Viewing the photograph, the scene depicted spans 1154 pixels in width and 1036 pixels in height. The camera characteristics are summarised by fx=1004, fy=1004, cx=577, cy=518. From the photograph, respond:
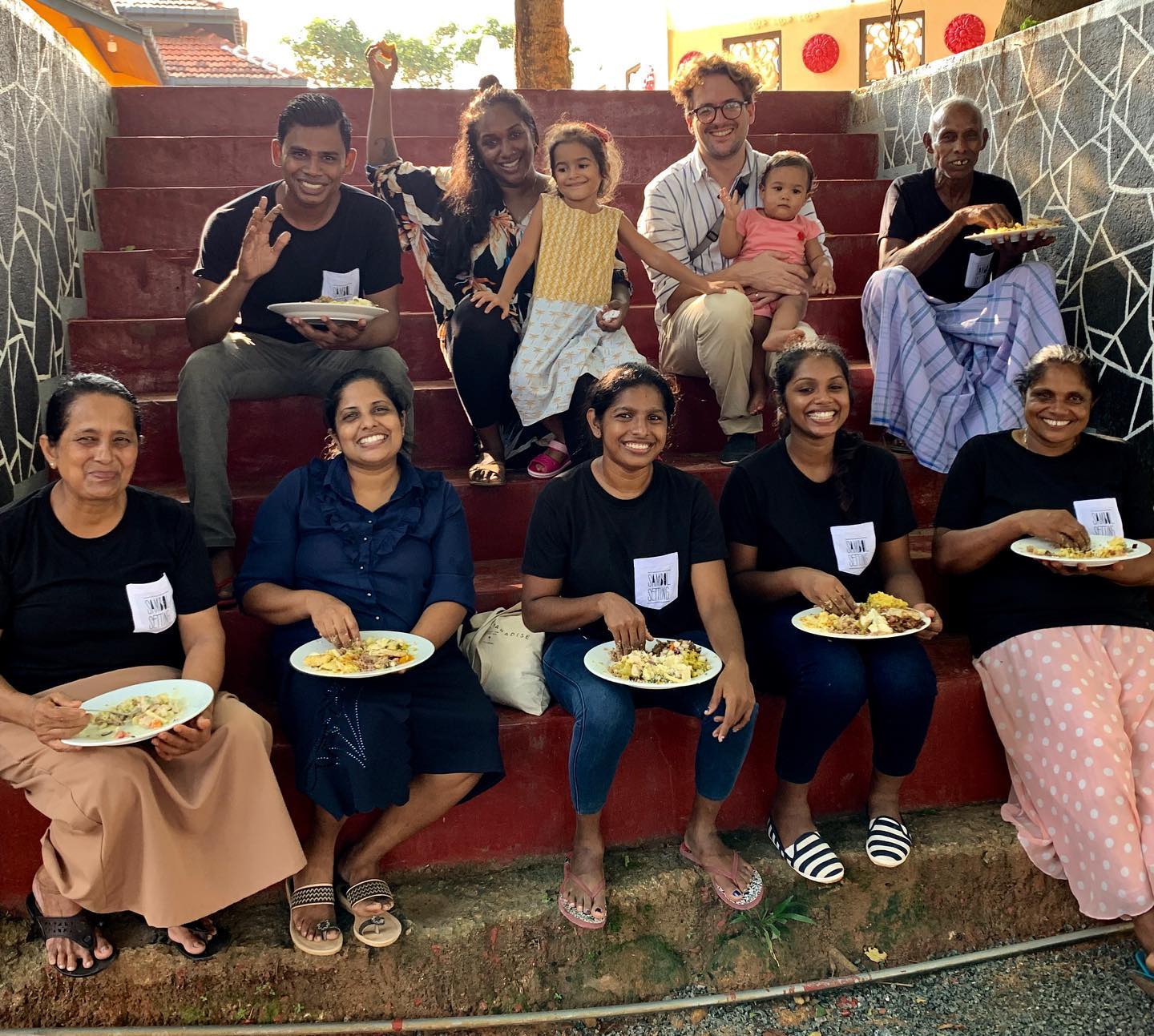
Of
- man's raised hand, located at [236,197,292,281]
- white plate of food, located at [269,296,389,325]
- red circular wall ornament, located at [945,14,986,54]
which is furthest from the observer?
→ red circular wall ornament, located at [945,14,986,54]

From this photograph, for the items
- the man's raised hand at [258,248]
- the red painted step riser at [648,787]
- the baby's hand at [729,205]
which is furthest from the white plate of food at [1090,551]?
the man's raised hand at [258,248]

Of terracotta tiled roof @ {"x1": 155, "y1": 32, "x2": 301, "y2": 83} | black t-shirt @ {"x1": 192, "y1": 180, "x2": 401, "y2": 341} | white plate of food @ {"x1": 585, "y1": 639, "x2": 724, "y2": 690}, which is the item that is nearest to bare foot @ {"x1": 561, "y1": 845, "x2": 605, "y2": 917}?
white plate of food @ {"x1": 585, "y1": 639, "x2": 724, "y2": 690}

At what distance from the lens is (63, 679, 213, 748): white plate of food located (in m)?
2.04

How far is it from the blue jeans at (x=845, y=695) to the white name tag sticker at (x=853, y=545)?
233 millimetres

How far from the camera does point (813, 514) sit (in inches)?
109

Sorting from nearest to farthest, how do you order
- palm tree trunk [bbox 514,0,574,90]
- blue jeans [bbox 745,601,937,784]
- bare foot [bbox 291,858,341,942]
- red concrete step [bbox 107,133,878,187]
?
bare foot [bbox 291,858,341,942]
blue jeans [bbox 745,601,937,784]
red concrete step [bbox 107,133,878,187]
palm tree trunk [bbox 514,0,574,90]

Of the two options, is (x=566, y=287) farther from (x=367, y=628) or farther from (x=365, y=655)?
(x=365, y=655)

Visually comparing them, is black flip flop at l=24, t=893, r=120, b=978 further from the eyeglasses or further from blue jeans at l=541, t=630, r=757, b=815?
the eyeglasses

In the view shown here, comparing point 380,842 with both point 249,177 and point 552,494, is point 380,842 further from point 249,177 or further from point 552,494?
point 249,177

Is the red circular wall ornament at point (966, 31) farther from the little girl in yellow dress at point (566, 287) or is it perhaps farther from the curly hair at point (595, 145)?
the little girl in yellow dress at point (566, 287)

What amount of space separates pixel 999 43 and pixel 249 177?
11.8 feet

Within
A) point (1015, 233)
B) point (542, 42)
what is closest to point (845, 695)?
point (1015, 233)

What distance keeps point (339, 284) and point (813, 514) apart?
5.74 ft

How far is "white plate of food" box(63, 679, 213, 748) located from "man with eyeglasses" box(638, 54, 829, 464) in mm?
2041
